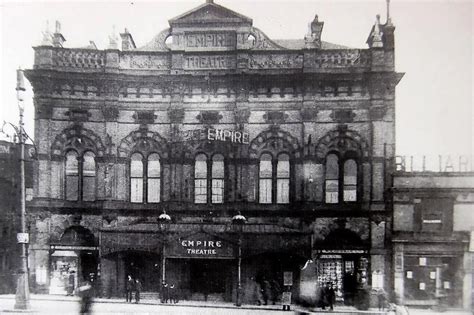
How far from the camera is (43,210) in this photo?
68.7 ft

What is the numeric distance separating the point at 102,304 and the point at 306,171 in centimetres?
840

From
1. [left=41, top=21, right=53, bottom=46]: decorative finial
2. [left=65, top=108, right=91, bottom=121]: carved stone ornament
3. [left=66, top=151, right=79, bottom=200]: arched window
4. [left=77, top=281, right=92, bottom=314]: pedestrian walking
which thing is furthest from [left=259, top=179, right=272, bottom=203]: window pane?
[left=41, top=21, right=53, bottom=46]: decorative finial

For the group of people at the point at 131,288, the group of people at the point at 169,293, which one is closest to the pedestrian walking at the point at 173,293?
the group of people at the point at 169,293

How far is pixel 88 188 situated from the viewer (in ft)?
69.3

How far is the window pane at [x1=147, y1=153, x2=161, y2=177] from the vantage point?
21.2 m

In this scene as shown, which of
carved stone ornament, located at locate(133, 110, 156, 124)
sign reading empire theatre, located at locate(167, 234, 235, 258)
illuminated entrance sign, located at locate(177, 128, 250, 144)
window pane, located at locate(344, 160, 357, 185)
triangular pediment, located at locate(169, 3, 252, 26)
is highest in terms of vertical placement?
triangular pediment, located at locate(169, 3, 252, 26)

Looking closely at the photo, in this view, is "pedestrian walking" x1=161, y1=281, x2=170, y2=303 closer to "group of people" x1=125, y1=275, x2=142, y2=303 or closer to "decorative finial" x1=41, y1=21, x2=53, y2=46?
"group of people" x1=125, y1=275, x2=142, y2=303

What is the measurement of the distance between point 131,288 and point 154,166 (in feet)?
14.6

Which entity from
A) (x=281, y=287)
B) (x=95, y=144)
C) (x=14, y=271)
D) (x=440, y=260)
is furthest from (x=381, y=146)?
(x=14, y=271)

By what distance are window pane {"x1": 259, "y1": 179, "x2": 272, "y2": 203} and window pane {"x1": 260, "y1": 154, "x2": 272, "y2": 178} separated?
23 cm

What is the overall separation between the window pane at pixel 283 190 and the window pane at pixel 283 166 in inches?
7.2

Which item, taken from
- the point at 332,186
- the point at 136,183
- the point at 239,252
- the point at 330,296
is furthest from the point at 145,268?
the point at 332,186

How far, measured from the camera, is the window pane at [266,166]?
21.1 meters

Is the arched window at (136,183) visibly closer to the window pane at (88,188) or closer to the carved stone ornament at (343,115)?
the window pane at (88,188)
